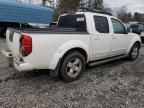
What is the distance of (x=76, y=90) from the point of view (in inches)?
176

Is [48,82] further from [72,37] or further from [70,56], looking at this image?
[72,37]

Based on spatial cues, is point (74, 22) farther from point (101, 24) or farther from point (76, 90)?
point (76, 90)

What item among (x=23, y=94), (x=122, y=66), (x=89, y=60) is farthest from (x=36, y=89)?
(x=122, y=66)

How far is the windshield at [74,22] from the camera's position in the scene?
5369mm

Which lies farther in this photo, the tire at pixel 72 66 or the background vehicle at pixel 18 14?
the background vehicle at pixel 18 14

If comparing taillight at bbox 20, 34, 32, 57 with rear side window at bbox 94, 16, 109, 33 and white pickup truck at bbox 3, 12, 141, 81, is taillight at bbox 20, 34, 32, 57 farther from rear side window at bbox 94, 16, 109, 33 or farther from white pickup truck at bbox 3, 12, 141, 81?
rear side window at bbox 94, 16, 109, 33

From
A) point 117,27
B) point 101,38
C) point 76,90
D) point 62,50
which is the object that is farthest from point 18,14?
point 76,90

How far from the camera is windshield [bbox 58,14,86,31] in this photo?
17.6ft

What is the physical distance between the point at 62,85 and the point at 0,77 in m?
1.78

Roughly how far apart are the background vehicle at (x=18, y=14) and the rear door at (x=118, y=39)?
7.89 meters

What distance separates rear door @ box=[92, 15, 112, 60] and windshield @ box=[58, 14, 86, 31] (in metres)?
0.35

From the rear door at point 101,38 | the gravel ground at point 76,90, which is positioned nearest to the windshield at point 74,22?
the rear door at point 101,38

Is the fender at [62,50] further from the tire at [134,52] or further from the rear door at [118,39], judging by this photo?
the tire at [134,52]

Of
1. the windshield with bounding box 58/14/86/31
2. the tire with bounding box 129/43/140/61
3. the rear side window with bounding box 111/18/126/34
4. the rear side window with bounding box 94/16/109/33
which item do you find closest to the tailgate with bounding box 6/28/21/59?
the windshield with bounding box 58/14/86/31
